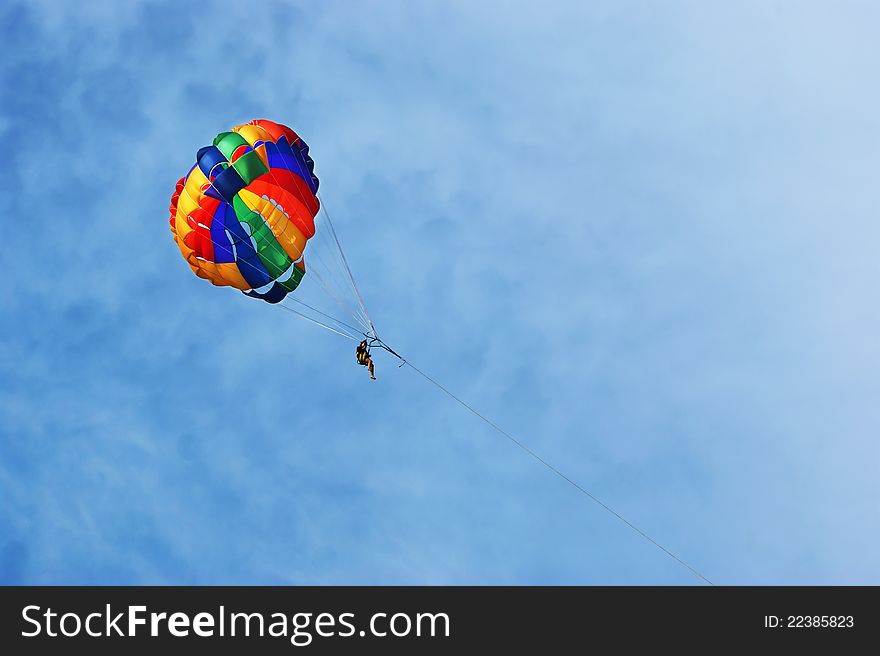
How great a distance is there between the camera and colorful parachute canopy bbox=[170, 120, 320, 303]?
34500mm

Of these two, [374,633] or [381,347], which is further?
[381,347]

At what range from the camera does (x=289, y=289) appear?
122 feet

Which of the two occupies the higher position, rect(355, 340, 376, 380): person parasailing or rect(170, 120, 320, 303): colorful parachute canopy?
rect(170, 120, 320, 303): colorful parachute canopy

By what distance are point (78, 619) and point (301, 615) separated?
496 centimetres

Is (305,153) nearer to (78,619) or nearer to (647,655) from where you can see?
(78,619)

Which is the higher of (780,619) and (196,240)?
(196,240)

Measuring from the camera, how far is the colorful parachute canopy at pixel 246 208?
34500 mm

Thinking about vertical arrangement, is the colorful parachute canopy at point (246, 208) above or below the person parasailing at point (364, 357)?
above

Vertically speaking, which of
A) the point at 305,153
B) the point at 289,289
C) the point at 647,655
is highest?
the point at 305,153

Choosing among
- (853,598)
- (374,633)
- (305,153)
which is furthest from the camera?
(305,153)

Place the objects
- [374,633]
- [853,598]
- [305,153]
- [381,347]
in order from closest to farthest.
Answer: [374,633]
[853,598]
[381,347]
[305,153]

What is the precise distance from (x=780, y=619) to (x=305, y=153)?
21397 millimetres

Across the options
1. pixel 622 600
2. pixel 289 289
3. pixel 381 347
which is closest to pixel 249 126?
pixel 289 289

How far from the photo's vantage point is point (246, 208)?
34.7 meters
